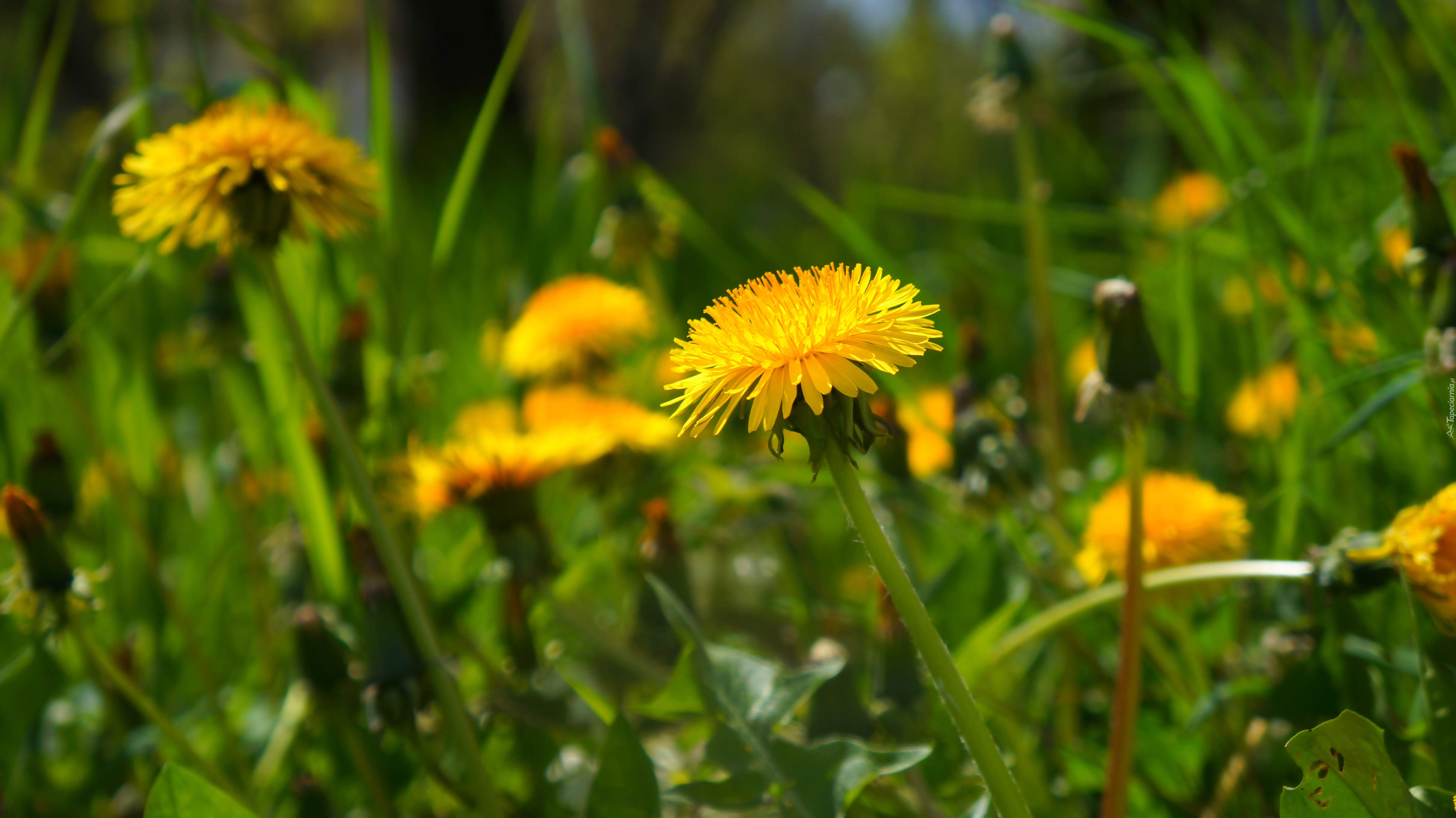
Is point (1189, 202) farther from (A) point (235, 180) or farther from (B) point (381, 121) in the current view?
(A) point (235, 180)

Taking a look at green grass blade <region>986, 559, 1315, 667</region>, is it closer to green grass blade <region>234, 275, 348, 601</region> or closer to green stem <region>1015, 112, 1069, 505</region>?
green stem <region>1015, 112, 1069, 505</region>

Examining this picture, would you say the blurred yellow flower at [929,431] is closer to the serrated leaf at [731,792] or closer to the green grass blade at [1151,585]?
the green grass blade at [1151,585]

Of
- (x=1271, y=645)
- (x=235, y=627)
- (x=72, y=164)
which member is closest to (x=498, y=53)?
(x=72, y=164)

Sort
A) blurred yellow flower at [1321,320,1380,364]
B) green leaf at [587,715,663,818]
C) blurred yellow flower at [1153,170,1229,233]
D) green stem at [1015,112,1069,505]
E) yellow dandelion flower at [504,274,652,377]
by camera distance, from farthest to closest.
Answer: blurred yellow flower at [1153,170,1229,233]
yellow dandelion flower at [504,274,652,377]
green stem at [1015,112,1069,505]
blurred yellow flower at [1321,320,1380,364]
green leaf at [587,715,663,818]

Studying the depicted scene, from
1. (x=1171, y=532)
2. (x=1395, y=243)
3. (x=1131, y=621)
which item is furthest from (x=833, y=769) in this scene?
(x=1395, y=243)

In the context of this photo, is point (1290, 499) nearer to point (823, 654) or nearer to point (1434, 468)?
point (1434, 468)

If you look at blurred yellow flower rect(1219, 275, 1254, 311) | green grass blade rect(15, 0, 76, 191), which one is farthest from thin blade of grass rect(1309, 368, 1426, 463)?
green grass blade rect(15, 0, 76, 191)
